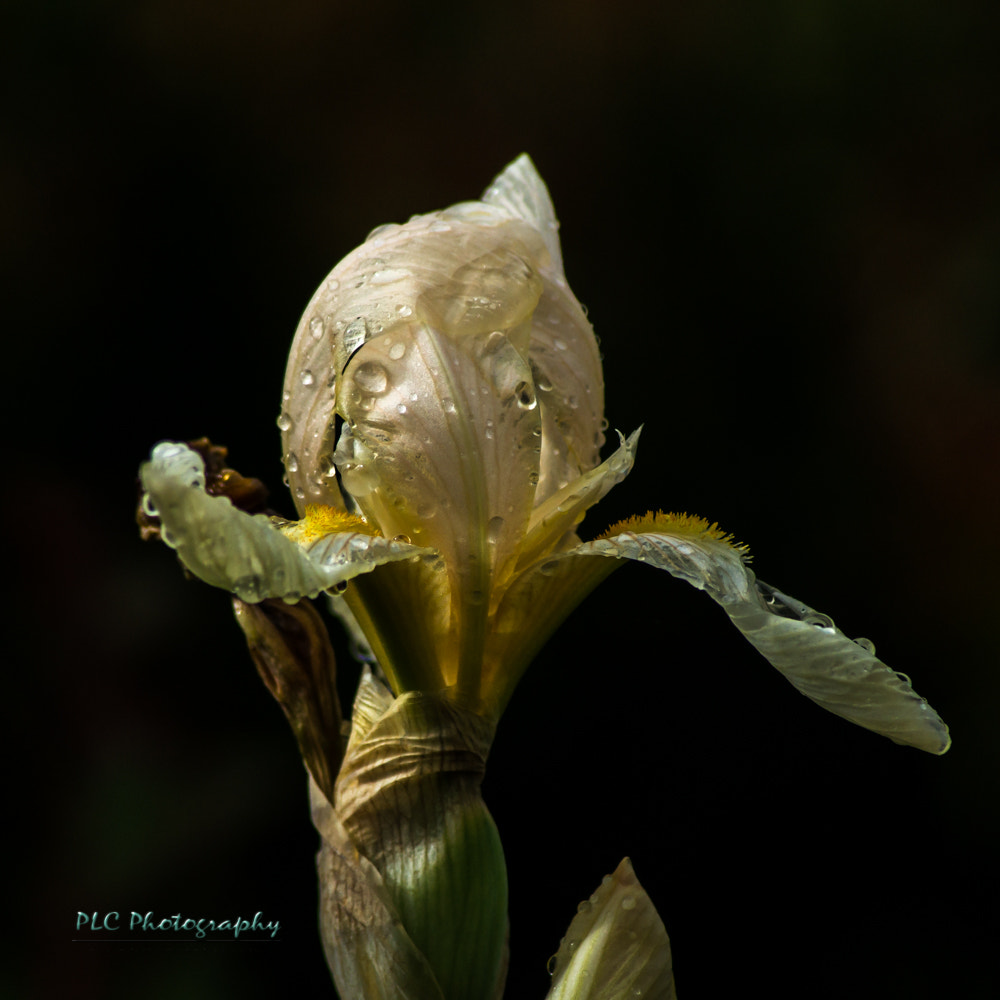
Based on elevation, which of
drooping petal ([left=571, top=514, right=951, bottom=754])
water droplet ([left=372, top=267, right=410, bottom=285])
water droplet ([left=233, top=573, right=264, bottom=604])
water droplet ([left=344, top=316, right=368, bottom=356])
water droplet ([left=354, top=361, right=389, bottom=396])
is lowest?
drooping petal ([left=571, top=514, right=951, bottom=754])

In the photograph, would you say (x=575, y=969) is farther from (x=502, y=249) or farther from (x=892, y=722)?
(x=502, y=249)

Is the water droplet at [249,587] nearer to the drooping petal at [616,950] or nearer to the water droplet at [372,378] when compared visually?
the water droplet at [372,378]

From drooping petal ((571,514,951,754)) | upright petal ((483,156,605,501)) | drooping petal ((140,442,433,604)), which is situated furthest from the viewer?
upright petal ((483,156,605,501))

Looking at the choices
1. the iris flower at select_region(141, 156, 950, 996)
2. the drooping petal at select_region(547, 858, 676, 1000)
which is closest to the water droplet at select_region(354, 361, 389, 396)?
the iris flower at select_region(141, 156, 950, 996)

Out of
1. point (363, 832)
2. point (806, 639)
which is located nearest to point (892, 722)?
point (806, 639)

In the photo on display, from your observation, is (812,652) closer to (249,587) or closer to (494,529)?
(494,529)

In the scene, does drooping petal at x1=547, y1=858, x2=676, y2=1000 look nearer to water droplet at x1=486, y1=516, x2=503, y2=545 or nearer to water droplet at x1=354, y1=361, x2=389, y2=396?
water droplet at x1=486, y1=516, x2=503, y2=545

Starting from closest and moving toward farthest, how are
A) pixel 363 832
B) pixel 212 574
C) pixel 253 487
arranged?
1. pixel 212 574
2. pixel 363 832
3. pixel 253 487
